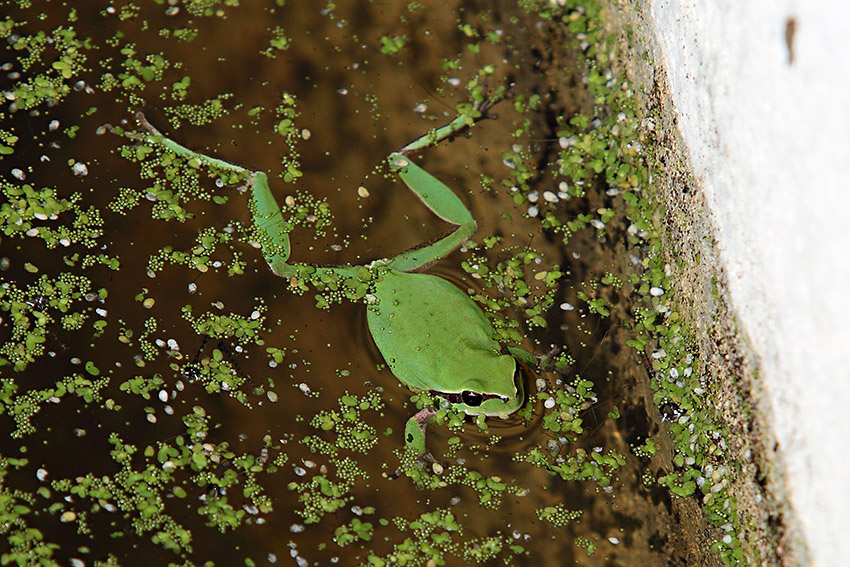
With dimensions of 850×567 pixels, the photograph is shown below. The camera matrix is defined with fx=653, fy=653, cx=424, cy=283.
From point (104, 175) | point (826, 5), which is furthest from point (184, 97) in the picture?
point (826, 5)

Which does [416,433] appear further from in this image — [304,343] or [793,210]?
[793,210]

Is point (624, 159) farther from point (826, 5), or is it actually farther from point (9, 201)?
point (9, 201)

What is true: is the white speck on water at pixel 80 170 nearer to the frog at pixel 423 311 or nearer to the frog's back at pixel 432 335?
the frog at pixel 423 311

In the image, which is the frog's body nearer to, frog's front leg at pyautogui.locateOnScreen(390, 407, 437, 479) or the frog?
the frog

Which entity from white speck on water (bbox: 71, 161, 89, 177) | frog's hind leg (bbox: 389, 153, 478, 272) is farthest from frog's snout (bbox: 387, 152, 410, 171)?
white speck on water (bbox: 71, 161, 89, 177)

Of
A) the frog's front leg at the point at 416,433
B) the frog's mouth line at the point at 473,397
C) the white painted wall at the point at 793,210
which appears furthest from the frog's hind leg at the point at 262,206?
the white painted wall at the point at 793,210

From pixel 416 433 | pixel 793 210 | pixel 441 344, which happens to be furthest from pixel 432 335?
pixel 793 210
